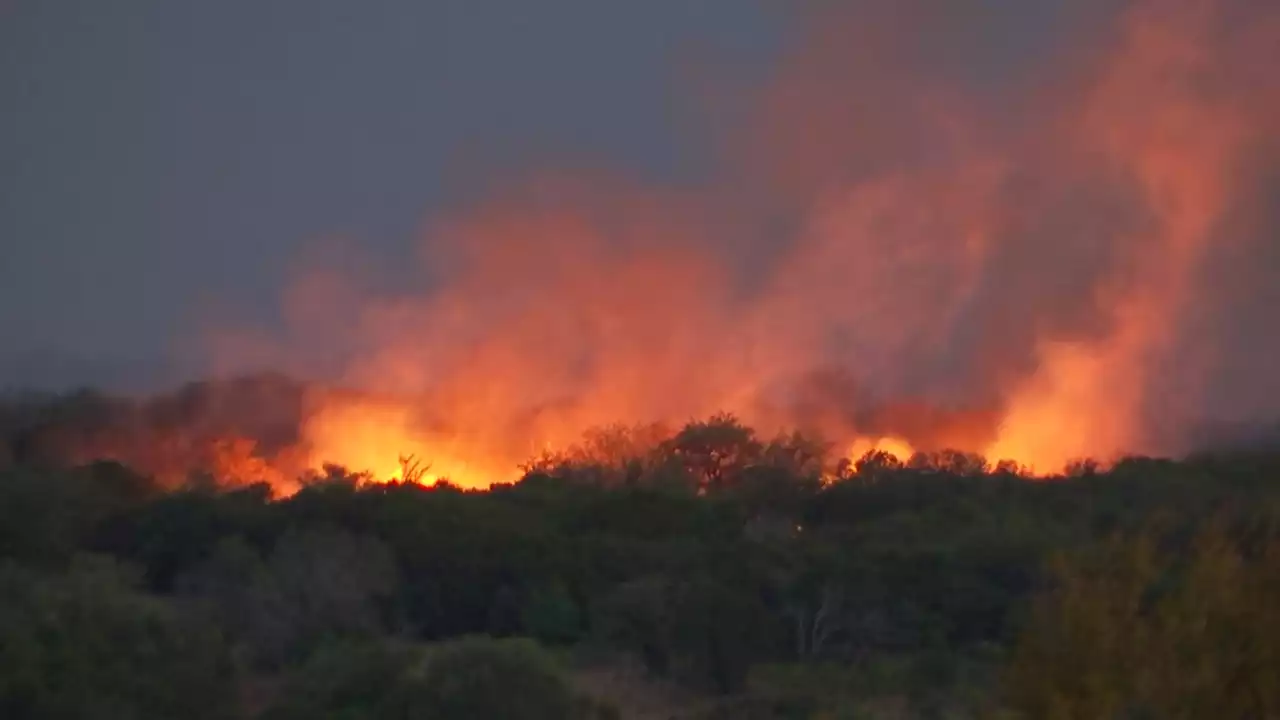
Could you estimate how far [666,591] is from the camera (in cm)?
3186

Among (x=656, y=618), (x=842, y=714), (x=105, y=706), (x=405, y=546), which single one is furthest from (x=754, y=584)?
(x=105, y=706)

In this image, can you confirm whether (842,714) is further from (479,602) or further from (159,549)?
(159,549)

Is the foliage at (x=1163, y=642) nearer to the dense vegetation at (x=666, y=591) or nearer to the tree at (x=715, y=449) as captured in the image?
the dense vegetation at (x=666, y=591)

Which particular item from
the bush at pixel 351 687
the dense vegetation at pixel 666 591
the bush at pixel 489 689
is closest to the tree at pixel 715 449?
the dense vegetation at pixel 666 591

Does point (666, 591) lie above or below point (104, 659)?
above

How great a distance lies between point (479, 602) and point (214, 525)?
6.44 meters

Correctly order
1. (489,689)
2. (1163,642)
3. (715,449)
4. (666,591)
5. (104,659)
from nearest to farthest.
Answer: (1163,642) → (489,689) → (104,659) → (666,591) → (715,449)

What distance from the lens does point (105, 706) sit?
22.3 m

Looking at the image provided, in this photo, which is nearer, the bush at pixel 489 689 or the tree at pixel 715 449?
the bush at pixel 489 689

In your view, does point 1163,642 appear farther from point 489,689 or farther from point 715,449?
point 715,449

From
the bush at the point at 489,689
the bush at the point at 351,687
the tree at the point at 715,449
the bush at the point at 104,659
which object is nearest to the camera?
the bush at the point at 489,689

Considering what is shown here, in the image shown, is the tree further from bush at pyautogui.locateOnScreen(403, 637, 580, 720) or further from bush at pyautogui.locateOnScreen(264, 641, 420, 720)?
bush at pyautogui.locateOnScreen(403, 637, 580, 720)

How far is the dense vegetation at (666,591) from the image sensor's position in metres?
11.5

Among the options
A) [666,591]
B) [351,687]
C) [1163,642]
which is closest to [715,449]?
[666,591]
